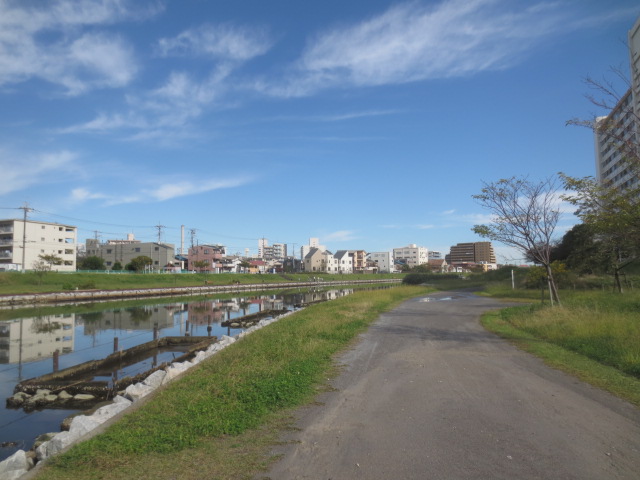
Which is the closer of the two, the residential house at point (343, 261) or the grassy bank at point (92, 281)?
the grassy bank at point (92, 281)

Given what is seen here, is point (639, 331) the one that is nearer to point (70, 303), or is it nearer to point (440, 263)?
point (70, 303)

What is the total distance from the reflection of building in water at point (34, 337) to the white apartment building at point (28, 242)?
44.9 m

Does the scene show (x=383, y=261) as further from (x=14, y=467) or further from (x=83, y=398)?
(x=14, y=467)

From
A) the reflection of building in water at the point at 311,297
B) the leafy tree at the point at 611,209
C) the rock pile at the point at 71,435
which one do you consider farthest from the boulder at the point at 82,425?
the reflection of building in water at the point at 311,297

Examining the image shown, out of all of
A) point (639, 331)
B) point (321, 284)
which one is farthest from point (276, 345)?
point (321, 284)

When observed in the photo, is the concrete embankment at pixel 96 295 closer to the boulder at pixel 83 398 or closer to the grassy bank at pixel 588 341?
the boulder at pixel 83 398

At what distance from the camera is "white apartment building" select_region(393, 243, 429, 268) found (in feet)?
538

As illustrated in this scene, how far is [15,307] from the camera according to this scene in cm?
3559

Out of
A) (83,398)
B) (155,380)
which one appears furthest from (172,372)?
(83,398)

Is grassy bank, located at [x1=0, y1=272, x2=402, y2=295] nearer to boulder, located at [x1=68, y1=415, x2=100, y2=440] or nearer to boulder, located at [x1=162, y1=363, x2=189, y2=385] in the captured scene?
boulder, located at [x1=162, y1=363, x2=189, y2=385]

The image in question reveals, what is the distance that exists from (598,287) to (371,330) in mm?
21466

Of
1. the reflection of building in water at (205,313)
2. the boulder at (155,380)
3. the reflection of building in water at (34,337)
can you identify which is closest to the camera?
the boulder at (155,380)

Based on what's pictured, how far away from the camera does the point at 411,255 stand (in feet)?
543

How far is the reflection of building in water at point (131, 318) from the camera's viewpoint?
84.5 feet
